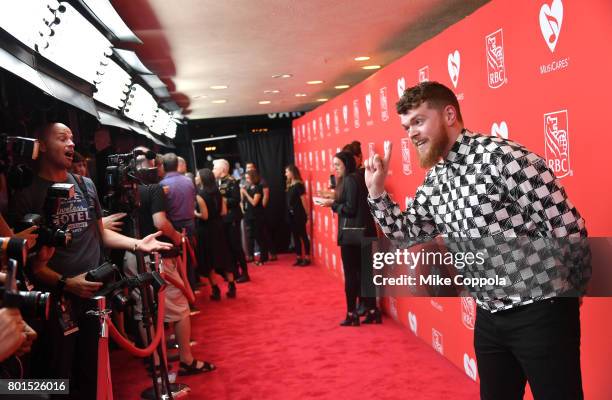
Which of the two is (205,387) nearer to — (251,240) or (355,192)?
(355,192)

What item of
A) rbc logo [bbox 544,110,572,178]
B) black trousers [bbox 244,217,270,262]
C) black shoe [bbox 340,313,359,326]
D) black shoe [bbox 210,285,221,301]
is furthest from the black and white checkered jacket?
black trousers [bbox 244,217,270,262]

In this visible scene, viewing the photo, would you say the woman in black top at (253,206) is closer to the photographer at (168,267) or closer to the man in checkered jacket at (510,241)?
the photographer at (168,267)

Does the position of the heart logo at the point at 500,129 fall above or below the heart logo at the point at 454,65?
below

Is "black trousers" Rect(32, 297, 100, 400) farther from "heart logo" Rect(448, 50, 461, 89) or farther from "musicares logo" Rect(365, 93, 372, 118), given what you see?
"musicares logo" Rect(365, 93, 372, 118)

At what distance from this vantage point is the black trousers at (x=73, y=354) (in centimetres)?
274

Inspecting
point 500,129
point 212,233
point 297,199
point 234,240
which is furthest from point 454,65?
point 297,199

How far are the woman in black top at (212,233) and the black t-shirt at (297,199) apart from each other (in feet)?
7.38

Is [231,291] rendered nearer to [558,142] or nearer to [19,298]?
[558,142]

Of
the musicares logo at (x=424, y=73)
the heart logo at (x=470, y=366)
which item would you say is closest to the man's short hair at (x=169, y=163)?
the musicares logo at (x=424, y=73)

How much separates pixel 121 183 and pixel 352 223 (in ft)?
7.60

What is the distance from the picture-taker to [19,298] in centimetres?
160

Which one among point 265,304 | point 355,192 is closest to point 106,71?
point 355,192

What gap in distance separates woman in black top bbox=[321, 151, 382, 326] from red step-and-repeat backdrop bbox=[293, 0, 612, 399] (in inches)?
18.9

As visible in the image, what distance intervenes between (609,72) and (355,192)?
3.02 metres
